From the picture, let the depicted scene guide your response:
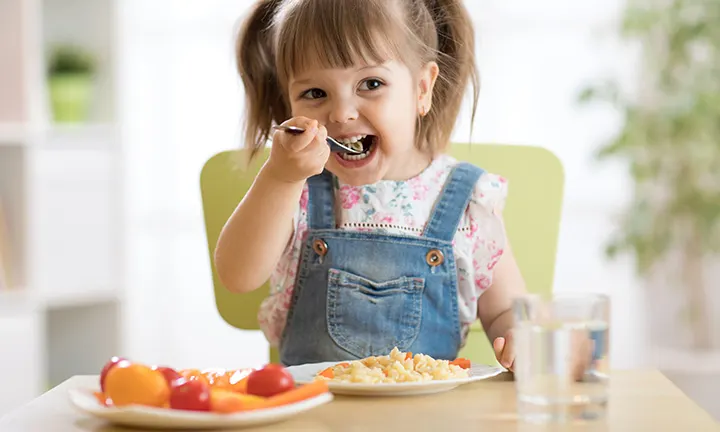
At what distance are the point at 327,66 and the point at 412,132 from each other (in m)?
0.18

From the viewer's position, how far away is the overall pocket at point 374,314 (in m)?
1.30

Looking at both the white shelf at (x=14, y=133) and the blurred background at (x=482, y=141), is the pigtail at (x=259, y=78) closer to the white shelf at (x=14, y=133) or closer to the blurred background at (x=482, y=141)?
the white shelf at (x=14, y=133)

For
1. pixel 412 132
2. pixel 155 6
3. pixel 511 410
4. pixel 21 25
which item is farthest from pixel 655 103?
pixel 511 410

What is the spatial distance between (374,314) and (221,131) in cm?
243

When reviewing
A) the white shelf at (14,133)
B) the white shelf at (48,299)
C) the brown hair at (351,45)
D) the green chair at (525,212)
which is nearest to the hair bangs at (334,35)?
the brown hair at (351,45)

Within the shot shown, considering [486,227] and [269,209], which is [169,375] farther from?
[486,227]

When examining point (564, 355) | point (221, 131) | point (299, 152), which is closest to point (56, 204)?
point (221, 131)

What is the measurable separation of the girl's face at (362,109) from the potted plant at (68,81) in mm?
1650

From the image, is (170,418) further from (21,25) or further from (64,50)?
(64,50)

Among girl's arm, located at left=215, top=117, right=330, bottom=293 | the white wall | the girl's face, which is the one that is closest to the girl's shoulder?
the girl's face

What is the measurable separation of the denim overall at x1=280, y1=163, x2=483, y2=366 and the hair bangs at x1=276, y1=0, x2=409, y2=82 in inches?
8.7

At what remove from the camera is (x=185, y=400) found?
0.72m

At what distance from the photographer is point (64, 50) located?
281 centimetres

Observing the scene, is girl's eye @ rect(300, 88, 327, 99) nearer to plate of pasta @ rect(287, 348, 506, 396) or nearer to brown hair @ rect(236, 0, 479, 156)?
brown hair @ rect(236, 0, 479, 156)
